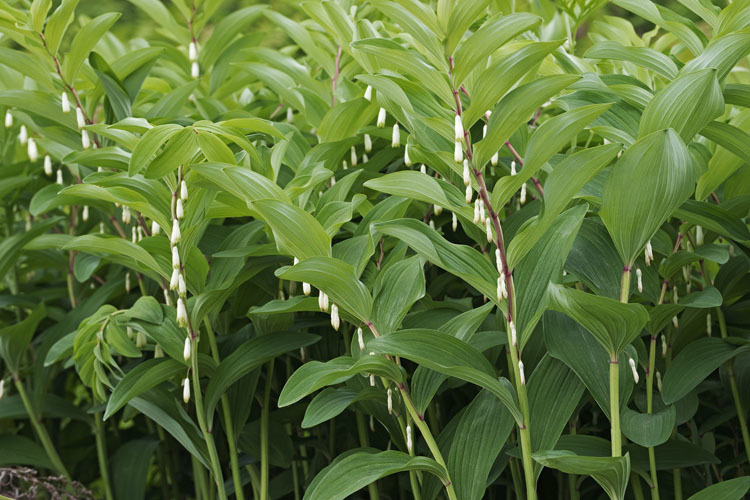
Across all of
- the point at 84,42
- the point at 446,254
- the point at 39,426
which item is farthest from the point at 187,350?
the point at 39,426

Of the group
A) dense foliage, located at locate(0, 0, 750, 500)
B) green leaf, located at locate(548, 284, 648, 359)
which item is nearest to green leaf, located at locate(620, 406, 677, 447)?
dense foliage, located at locate(0, 0, 750, 500)

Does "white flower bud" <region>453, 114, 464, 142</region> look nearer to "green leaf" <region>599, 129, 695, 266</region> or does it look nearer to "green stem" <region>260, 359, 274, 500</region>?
"green leaf" <region>599, 129, 695, 266</region>

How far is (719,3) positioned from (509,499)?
1385 millimetres

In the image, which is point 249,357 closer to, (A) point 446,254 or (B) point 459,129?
(A) point 446,254

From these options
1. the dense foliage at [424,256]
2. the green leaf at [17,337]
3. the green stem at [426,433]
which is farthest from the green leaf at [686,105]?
the green leaf at [17,337]

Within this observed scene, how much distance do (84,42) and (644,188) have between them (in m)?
0.76

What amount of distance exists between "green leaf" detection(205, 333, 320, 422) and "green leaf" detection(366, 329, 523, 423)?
0.24m

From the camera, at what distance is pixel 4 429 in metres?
1.54

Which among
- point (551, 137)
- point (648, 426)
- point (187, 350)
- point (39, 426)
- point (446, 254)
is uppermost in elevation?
point (551, 137)

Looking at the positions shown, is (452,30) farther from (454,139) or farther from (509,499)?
(509,499)

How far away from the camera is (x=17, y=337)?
1220 millimetres

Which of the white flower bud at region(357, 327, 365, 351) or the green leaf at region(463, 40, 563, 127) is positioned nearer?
the green leaf at region(463, 40, 563, 127)

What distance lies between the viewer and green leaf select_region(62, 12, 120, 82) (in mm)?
970

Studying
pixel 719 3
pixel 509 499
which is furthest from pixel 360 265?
pixel 719 3
